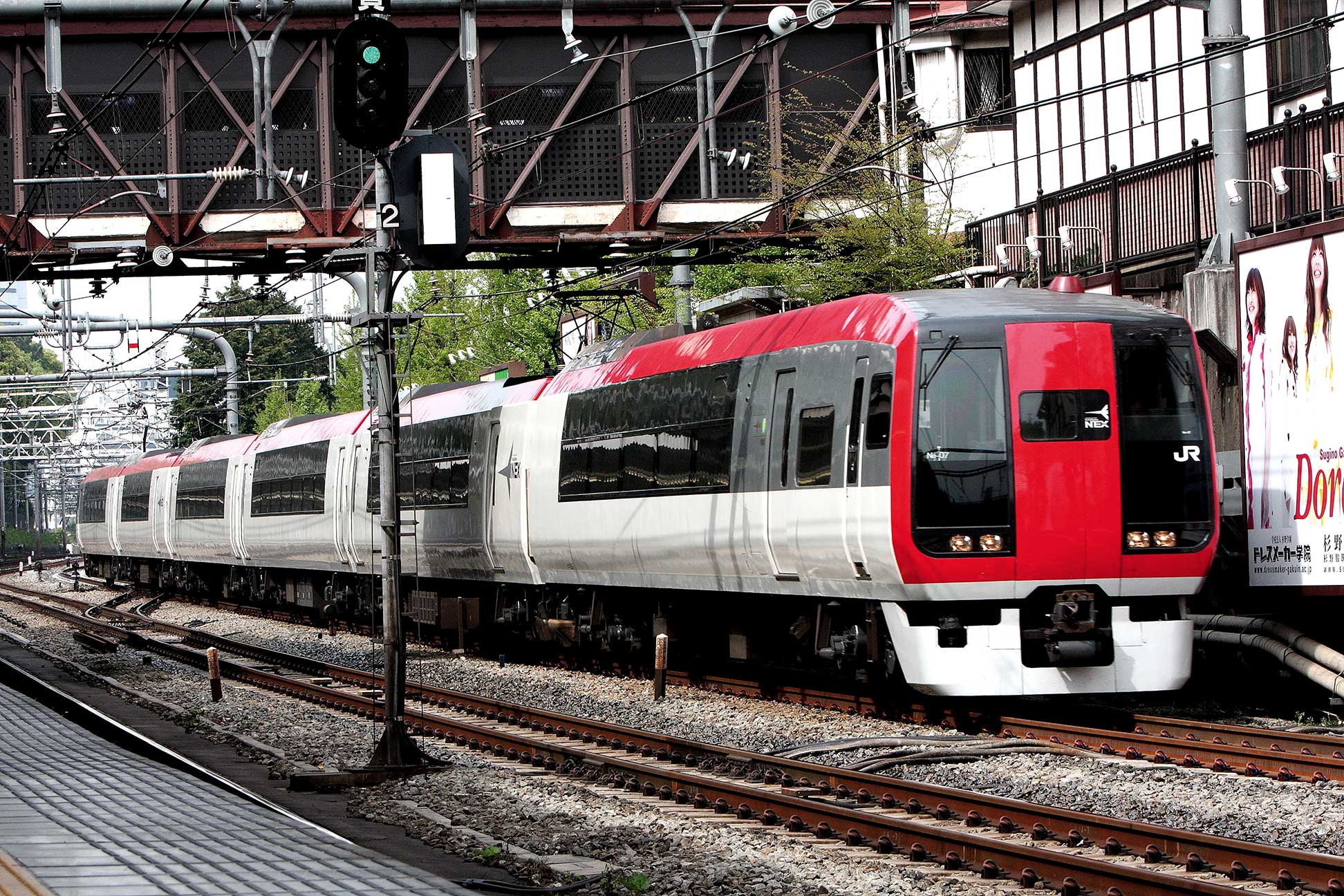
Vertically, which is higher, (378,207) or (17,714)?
(378,207)

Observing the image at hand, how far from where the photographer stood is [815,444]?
15859 millimetres

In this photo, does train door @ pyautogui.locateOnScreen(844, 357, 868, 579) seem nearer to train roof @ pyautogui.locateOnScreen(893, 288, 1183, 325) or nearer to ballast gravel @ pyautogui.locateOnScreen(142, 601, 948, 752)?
train roof @ pyautogui.locateOnScreen(893, 288, 1183, 325)

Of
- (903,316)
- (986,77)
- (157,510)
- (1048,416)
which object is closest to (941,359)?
(903,316)

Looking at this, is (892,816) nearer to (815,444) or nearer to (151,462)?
Result: (815,444)

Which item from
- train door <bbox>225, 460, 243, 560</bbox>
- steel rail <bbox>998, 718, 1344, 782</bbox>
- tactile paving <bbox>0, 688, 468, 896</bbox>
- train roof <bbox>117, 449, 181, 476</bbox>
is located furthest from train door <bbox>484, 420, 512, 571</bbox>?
train roof <bbox>117, 449, 181, 476</bbox>

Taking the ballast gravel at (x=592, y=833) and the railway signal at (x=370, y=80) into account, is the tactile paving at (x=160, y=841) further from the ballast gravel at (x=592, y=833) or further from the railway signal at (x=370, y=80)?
the railway signal at (x=370, y=80)

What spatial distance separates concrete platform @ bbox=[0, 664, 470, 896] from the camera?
841 cm

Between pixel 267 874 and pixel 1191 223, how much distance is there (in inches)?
666

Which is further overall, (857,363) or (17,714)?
(17,714)

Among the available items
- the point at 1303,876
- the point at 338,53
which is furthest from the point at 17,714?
the point at 1303,876

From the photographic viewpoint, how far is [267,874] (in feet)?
29.0

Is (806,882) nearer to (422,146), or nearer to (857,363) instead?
(857,363)

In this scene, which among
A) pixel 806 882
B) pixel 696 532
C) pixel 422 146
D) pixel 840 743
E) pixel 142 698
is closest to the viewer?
pixel 806 882

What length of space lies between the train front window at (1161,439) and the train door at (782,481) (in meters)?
2.90
